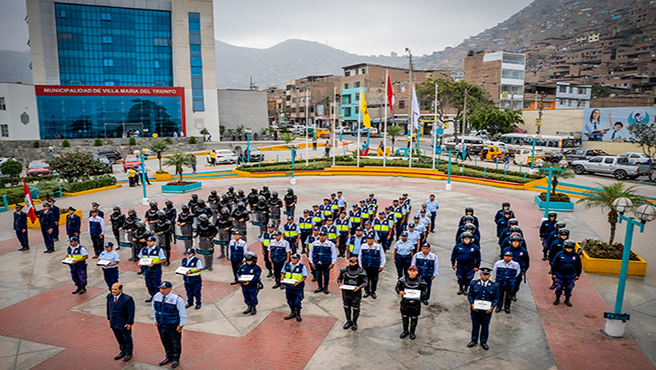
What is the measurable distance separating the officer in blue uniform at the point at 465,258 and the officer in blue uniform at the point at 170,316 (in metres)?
6.10

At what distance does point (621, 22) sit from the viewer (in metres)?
176

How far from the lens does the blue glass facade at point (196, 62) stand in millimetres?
61594

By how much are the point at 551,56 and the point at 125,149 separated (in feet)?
624

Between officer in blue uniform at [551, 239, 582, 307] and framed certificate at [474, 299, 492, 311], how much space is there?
10.4ft

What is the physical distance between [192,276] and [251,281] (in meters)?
1.42

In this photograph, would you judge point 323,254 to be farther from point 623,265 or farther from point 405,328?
point 623,265

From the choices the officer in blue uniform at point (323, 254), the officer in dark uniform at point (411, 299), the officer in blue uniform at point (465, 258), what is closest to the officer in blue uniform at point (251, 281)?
the officer in blue uniform at point (323, 254)

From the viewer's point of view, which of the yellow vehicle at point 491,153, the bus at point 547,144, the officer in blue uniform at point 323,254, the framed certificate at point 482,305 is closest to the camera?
the framed certificate at point 482,305

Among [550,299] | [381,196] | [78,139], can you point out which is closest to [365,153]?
A: [381,196]

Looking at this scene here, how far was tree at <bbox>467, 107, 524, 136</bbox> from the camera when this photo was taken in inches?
1999

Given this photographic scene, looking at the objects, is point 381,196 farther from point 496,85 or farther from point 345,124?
point 345,124

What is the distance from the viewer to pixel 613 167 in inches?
1153

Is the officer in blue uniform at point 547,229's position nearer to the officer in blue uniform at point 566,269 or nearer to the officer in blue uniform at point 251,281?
the officer in blue uniform at point 566,269

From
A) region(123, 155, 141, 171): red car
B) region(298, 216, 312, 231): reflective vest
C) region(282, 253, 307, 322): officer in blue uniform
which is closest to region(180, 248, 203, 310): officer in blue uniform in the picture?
region(282, 253, 307, 322): officer in blue uniform
